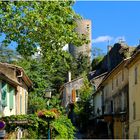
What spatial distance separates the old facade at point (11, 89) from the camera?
27038 mm

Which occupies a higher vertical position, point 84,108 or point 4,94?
point 84,108

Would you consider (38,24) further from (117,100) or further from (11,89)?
(117,100)

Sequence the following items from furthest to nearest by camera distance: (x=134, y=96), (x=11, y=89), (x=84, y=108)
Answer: (x=84, y=108) < (x=134, y=96) < (x=11, y=89)

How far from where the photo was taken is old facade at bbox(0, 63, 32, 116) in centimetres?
2704

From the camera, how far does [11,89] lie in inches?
1196

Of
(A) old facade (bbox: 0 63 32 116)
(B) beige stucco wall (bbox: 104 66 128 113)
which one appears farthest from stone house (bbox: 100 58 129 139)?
(A) old facade (bbox: 0 63 32 116)

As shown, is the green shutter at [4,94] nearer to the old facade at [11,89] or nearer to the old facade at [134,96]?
the old facade at [11,89]

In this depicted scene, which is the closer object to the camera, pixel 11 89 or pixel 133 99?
pixel 11 89

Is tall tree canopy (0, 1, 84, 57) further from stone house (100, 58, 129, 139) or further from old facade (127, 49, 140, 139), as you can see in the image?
stone house (100, 58, 129, 139)

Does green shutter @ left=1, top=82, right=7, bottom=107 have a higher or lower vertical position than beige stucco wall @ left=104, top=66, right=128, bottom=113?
lower

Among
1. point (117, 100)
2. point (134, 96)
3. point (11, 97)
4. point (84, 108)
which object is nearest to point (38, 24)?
point (11, 97)

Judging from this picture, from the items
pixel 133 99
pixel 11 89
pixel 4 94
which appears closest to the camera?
pixel 4 94

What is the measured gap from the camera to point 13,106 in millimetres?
31375

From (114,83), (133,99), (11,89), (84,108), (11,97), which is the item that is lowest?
(11,97)
